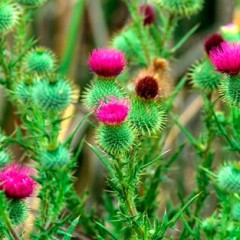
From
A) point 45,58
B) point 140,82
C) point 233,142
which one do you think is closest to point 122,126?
point 140,82

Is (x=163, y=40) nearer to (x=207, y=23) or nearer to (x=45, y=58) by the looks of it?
(x=45, y=58)

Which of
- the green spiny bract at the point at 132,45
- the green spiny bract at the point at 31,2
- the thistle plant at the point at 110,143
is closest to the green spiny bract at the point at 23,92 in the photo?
the thistle plant at the point at 110,143

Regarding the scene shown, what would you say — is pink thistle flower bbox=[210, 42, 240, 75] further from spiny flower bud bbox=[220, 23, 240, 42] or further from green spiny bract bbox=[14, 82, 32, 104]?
spiny flower bud bbox=[220, 23, 240, 42]

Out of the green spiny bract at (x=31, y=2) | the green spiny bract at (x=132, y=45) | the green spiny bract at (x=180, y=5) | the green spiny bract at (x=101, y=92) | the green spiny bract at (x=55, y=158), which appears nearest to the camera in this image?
the green spiny bract at (x=55, y=158)

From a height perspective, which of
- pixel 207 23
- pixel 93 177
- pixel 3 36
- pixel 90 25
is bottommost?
pixel 93 177

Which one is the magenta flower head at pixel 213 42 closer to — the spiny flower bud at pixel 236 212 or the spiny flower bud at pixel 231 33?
the spiny flower bud at pixel 231 33

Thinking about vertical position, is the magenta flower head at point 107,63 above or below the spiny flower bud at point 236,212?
above
